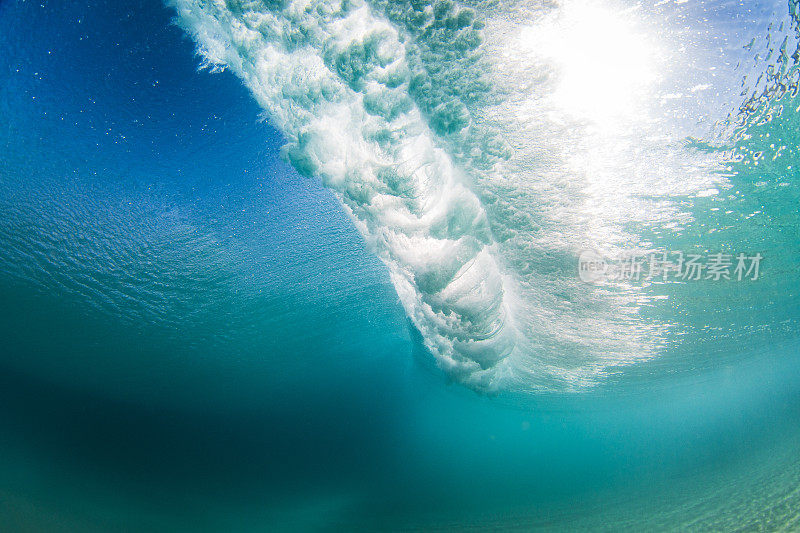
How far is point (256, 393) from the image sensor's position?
1573 cm

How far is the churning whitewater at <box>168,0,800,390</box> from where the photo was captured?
11.7ft

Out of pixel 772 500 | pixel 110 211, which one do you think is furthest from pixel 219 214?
pixel 772 500

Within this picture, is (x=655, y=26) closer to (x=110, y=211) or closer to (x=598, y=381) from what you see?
(x=110, y=211)
